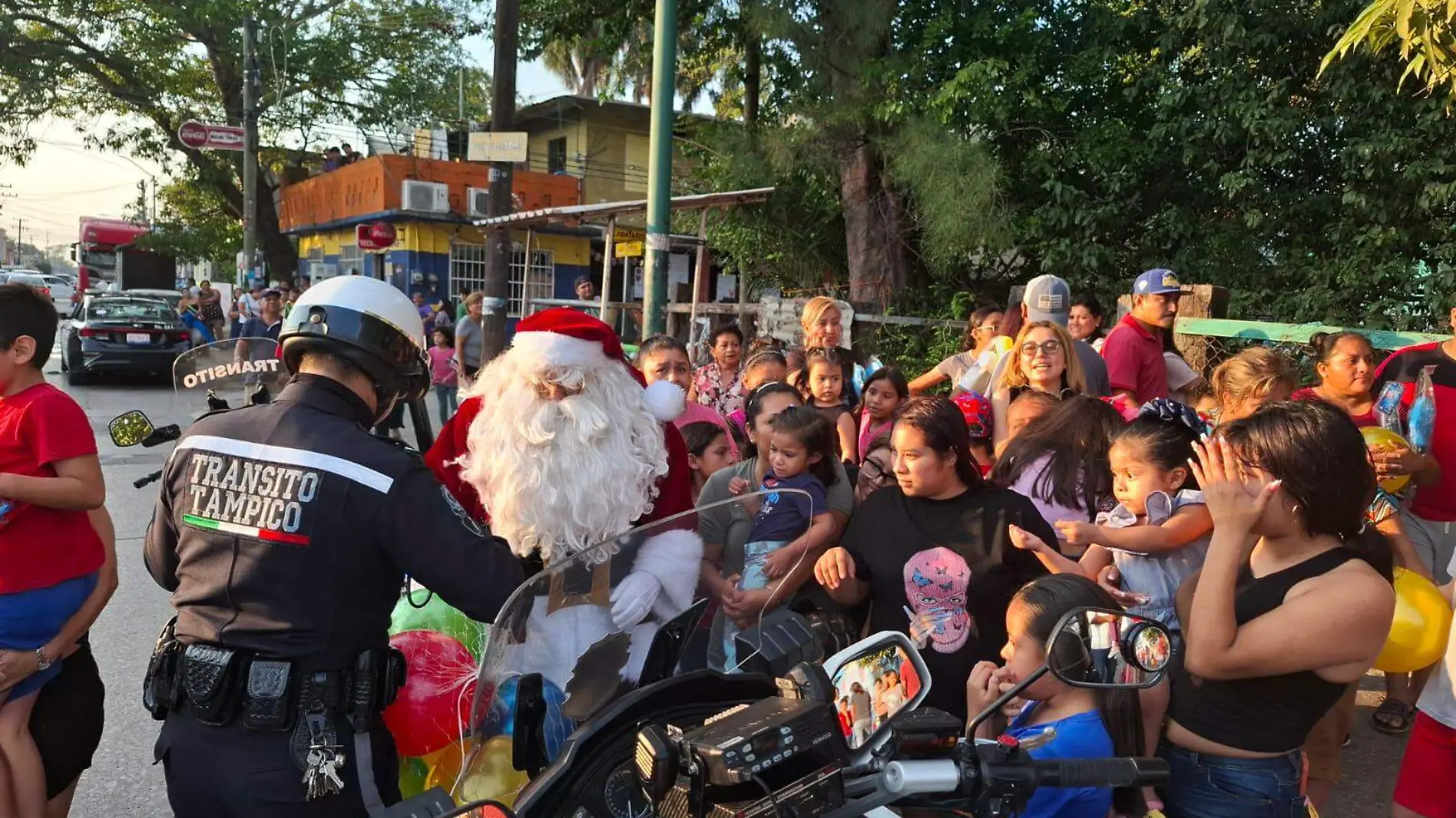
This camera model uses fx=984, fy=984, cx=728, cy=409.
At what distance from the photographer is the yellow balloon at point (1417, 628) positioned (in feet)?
11.0

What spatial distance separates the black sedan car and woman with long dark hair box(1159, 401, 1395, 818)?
16.7 metres

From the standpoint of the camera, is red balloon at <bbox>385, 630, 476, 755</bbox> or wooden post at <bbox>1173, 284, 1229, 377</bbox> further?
wooden post at <bbox>1173, 284, 1229, 377</bbox>

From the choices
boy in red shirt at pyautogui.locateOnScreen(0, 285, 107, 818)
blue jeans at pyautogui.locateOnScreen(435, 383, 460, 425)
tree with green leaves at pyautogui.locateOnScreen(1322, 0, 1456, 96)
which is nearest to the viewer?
boy in red shirt at pyautogui.locateOnScreen(0, 285, 107, 818)

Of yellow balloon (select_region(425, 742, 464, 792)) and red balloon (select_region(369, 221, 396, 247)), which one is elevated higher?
red balloon (select_region(369, 221, 396, 247))

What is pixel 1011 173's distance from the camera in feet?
36.6

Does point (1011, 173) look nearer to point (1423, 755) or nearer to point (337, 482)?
point (1423, 755)

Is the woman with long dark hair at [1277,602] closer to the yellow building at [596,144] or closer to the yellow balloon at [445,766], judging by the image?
the yellow balloon at [445,766]

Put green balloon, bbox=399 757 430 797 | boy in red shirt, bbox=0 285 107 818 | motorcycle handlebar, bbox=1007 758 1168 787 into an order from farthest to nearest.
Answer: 1. boy in red shirt, bbox=0 285 107 818
2. green balloon, bbox=399 757 430 797
3. motorcycle handlebar, bbox=1007 758 1168 787

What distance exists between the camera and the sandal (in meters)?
4.54

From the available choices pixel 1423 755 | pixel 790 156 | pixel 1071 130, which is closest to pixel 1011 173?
pixel 1071 130

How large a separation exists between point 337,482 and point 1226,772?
210 centimetres

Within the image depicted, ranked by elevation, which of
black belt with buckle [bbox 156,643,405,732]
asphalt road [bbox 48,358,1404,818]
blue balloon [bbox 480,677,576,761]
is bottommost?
asphalt road [bbox 48,358,1404,818]

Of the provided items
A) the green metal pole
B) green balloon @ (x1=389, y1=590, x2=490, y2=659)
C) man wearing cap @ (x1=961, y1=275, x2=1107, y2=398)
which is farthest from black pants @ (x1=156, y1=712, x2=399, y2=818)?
the green metal pole

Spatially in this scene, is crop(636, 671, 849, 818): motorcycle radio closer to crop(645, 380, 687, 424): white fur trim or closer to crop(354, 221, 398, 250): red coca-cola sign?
crop(645, 380, 687, 424): white fur trim
